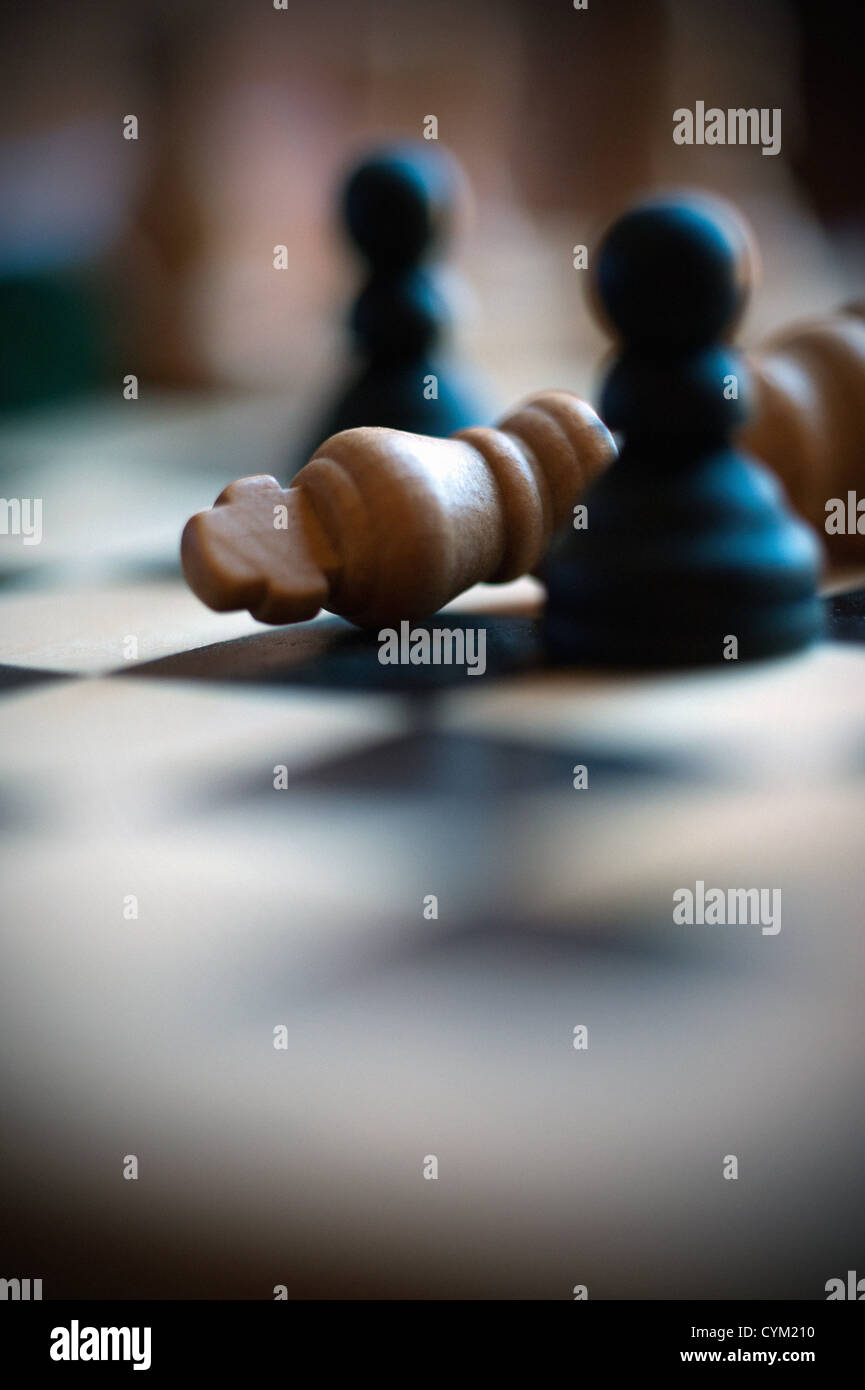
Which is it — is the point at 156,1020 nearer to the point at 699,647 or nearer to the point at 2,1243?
the point at 2,1243

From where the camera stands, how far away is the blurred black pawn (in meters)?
1.55

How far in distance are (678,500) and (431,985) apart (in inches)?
22.9

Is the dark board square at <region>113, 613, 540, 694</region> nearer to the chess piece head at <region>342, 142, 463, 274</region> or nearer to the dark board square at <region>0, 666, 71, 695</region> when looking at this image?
the dark board square at <region>0, 666, 71, 695</region>

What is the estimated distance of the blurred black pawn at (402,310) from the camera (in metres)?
1.55

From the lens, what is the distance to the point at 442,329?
5.18 ft

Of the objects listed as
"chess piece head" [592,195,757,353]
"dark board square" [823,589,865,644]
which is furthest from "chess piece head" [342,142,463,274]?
"dark board square" [823,589,865,644]

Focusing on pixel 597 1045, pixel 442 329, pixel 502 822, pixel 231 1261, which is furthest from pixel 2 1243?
pixel 442 329

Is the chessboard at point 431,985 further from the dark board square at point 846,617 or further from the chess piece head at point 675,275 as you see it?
the chess piece head at point 675,275

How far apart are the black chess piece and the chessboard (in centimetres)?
5

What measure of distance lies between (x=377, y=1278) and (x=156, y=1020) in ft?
0.54

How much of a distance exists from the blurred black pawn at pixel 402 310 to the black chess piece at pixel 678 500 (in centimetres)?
43

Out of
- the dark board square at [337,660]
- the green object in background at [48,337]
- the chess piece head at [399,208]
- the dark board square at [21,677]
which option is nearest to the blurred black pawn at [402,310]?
the chess piece head at [399,208]

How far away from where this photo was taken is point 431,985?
604 mm

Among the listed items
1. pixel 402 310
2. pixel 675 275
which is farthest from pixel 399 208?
pixel 675 275
